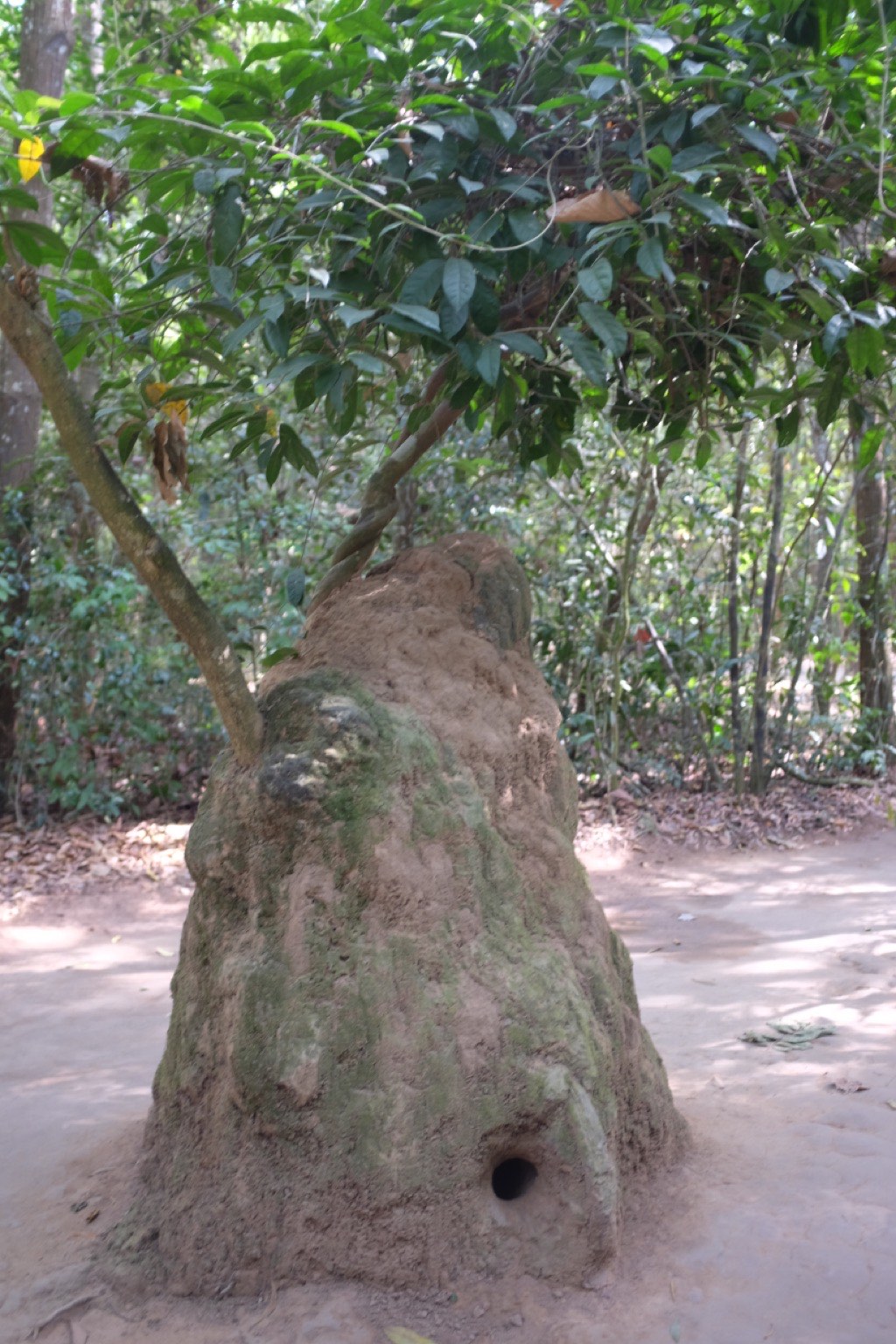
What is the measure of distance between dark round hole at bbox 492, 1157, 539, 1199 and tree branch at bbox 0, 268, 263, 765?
1.27 m

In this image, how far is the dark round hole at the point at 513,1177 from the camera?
2801mm

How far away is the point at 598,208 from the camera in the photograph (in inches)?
99.3

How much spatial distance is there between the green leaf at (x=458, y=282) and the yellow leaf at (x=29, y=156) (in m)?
0.86

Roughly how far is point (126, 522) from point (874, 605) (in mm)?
9220

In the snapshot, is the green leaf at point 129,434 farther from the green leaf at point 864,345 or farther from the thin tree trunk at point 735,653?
the thin tree trunk at point 735,653

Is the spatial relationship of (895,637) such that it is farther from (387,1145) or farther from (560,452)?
(387,1145)

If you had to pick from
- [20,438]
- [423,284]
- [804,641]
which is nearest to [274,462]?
[423,284]

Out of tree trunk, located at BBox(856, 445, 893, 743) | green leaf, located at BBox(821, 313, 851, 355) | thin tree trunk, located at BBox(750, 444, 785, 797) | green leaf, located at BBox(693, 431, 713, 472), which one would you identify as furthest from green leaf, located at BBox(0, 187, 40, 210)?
tree trunk, located at BBox(856, 445, 893, 743)

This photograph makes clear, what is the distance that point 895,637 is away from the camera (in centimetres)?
1059

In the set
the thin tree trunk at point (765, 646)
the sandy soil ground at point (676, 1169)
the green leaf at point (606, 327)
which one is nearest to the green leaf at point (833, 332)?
the green leaf at point (606, 327)

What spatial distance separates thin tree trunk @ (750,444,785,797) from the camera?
29.6 ft

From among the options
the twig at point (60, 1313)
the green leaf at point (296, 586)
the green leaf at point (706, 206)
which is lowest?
the twig at point (60, 1313)

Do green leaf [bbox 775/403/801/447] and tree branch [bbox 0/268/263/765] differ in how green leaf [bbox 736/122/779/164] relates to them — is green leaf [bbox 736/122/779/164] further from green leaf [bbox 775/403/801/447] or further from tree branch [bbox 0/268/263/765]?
tree branch [bbox 0/268/263/765]

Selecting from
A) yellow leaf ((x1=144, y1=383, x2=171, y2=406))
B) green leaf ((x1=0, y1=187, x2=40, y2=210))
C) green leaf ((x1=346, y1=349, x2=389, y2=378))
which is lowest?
green leaf ((x1=346, y1=349, x2=389, y2=378))
